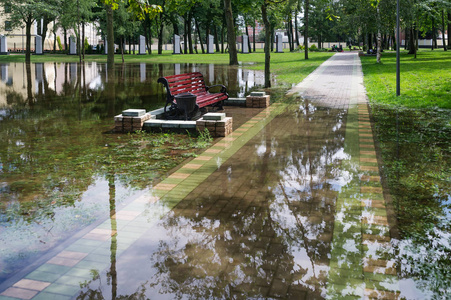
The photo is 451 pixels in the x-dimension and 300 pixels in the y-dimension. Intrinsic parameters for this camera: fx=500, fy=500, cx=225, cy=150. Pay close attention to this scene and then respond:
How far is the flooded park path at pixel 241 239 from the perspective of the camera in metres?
3.71

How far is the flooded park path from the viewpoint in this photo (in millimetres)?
3715

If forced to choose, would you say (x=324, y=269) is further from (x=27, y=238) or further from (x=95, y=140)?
(x=95, y=140)

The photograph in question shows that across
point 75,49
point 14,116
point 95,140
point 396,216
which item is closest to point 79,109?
point 14,116

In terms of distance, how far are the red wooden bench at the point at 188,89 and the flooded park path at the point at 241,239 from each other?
3262 mm

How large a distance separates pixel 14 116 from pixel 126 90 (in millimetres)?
6743

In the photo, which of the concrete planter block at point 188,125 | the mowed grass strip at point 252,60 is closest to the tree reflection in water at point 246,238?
the concrete planter block at point 188,125

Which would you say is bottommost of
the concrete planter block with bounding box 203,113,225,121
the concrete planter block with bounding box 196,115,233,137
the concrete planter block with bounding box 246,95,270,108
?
the concrete planter block with bounding box 196,115,233,137

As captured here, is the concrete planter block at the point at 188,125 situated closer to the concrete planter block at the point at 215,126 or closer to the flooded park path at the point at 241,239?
the concrete planter block at the point at 215,126

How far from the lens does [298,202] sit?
5625 millimetres

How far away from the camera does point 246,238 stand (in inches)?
181

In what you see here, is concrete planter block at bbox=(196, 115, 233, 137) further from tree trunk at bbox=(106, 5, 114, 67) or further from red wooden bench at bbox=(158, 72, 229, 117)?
tree trunk at bbox=(106, 5, 114, 67)

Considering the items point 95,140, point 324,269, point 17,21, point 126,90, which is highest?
point 17,21

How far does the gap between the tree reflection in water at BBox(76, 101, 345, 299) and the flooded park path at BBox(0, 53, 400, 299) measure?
0.01 m

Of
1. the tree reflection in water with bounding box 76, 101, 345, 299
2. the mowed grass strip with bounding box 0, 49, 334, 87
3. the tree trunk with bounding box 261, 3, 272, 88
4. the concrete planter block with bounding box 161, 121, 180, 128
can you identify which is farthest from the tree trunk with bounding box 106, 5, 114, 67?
the tree reflection in water with bounding box 76, 101, 345, 299
